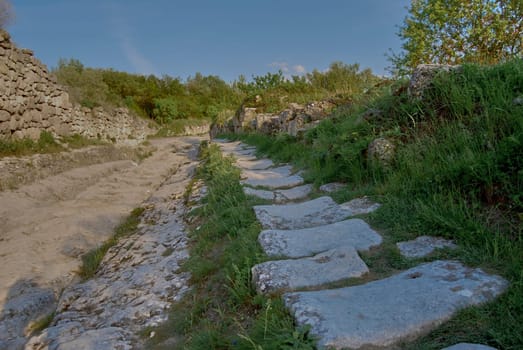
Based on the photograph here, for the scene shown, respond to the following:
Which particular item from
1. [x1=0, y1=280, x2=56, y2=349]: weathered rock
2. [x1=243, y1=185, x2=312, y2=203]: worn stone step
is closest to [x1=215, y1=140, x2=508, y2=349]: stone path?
[x1=243, y1=185, x2=312, y2=203]: worn stone step

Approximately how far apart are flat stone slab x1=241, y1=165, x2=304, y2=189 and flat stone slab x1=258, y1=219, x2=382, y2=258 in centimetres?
179

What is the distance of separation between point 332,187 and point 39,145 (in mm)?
8958

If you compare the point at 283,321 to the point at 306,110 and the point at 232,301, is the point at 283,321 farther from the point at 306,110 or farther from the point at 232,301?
the point at 306,110

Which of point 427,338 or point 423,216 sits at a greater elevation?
point 423,216

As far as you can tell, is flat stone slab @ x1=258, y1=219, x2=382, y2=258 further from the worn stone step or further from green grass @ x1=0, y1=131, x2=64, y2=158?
green grass @ x1=0, y1=131, x2=64, y2=158

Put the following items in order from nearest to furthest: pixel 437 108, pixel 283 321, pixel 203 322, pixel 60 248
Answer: pixel 283 321
pixel 203 322
pixel 437 108
pixel 60 248

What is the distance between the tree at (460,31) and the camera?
6465 millimetres

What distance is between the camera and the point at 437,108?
3203 millimetres

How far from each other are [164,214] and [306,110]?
13.1 feet

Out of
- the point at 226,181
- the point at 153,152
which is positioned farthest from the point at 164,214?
the point at 153,152

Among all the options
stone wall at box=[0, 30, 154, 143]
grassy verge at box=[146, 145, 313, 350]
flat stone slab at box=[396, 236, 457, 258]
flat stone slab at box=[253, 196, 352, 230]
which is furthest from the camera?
stone wall at box=[0, 30, 154, 143]

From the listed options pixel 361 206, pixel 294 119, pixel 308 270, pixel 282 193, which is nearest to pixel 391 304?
pixel 308 270

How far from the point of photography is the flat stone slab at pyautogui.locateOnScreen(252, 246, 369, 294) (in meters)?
1.64

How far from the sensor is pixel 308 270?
1.75 meters
